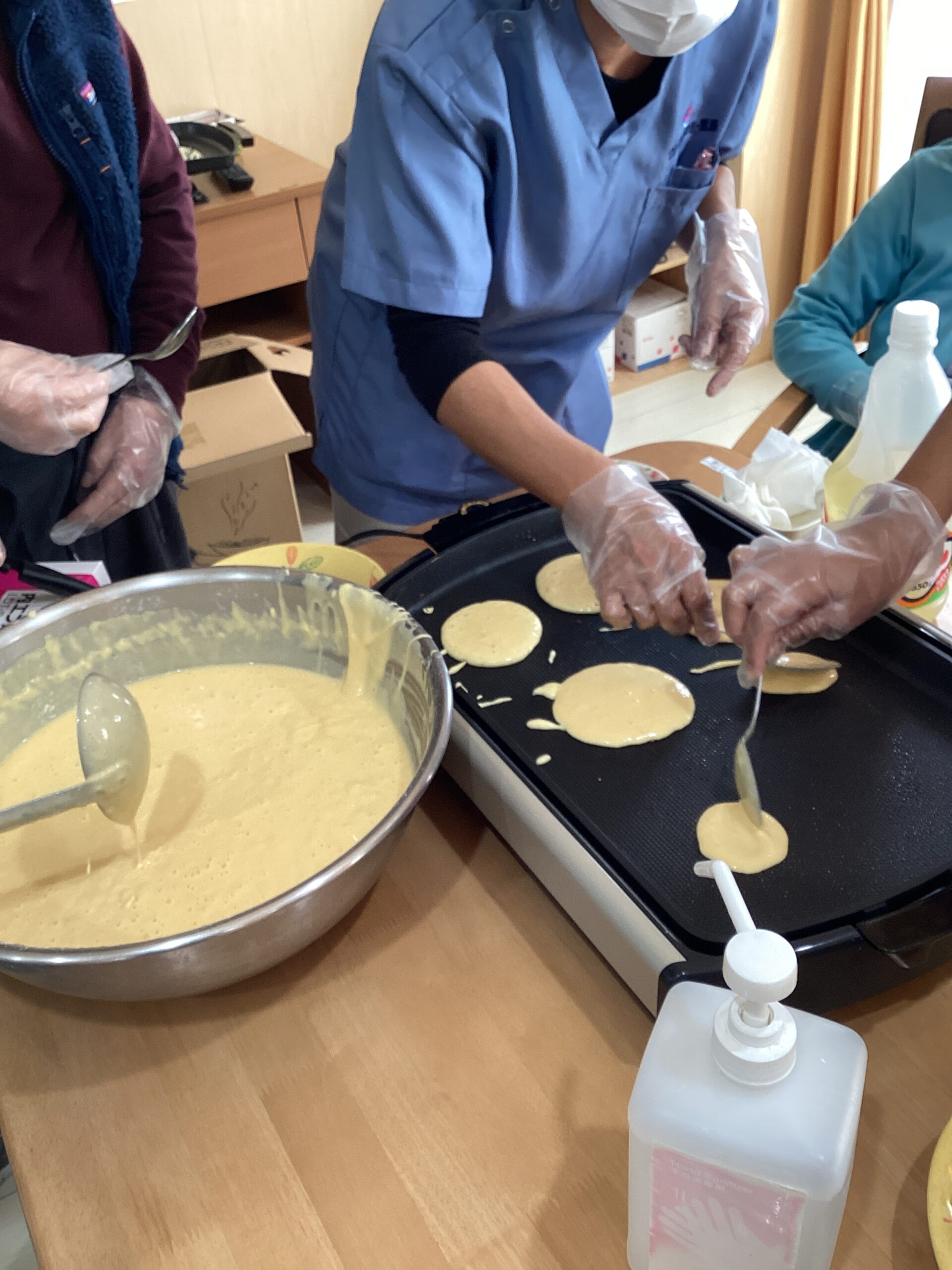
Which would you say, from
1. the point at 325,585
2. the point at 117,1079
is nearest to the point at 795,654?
the point at 325,585

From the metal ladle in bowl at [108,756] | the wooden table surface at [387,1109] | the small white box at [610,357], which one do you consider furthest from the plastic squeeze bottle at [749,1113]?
the small white box at [610,357]

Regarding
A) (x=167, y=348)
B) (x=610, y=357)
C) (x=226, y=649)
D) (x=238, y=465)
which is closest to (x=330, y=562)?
(x=226, y=649)

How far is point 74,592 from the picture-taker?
0.91 m

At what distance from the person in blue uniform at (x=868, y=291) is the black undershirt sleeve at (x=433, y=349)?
0.65 meters

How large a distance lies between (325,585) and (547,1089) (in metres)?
0.46

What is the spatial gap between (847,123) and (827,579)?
2.74 m

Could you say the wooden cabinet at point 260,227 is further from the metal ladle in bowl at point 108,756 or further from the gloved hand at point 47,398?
the metal ladle in bowl at point 108,756

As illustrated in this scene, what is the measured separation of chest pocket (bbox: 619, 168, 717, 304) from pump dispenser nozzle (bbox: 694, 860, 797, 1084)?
3.33ft

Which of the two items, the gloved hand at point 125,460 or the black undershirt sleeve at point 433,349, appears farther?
the gloved hand at point 125,460

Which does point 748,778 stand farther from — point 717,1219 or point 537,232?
point 537,232

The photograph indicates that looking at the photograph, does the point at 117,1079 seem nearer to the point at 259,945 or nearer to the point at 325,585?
the point at 259,945

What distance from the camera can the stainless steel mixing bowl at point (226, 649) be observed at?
0.65m

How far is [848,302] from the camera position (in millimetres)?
1638

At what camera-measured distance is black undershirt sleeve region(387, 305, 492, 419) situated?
0.99 metres
